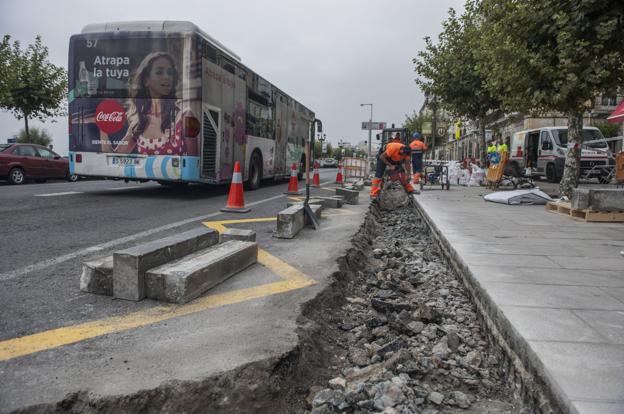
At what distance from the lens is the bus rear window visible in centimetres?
855

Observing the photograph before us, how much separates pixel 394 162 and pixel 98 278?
837 centimetres

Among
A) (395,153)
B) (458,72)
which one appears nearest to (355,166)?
(458,72)

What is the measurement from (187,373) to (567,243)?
15.4 feet

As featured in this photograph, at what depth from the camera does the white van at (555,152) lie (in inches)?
694

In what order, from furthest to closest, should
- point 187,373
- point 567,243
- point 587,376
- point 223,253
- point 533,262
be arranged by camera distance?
1. point 567,243
2. point 533,262
3. point 223,253
4. point 187,373
5. point 587,376

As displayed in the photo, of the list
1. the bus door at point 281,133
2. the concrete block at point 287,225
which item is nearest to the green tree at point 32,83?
the bus door at point 281,133

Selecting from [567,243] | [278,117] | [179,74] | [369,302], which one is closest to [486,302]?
[369,302]

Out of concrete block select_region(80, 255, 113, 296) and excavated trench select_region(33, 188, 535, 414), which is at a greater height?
concrete block select_region(80, 255, 113, 296)

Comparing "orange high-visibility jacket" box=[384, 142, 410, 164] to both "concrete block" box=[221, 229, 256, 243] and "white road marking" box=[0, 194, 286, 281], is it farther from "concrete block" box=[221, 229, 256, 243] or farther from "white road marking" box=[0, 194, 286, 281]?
"concrete block" box=[221, 229, 256, 243]

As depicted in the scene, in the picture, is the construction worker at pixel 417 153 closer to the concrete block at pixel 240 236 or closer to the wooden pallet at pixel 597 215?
the wooden pallet at pixel 597 215

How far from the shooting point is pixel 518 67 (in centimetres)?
901

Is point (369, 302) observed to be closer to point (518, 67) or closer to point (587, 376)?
point (587, 376)

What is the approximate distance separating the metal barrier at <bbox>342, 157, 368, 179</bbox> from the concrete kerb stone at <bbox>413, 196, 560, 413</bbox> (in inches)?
824

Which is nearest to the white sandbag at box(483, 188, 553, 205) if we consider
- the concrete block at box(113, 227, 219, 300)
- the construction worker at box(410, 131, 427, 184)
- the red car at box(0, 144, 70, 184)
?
the construction worker at box(410, 131, 427, 184)
